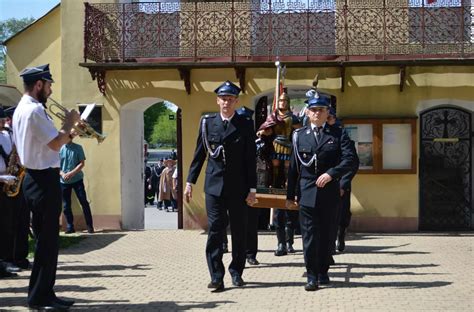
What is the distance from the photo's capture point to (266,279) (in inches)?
364

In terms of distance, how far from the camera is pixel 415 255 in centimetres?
1166

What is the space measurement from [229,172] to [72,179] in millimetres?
6961

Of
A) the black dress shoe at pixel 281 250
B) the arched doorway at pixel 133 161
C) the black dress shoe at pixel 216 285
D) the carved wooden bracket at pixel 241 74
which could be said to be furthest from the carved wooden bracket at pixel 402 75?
the black dress shoe at pixel 216 285

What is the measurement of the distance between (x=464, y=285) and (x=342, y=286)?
4.46 feet

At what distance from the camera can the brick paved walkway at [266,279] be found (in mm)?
7723

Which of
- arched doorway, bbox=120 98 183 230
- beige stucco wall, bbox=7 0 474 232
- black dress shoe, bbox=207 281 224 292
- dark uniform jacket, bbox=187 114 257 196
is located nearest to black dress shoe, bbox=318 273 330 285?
black dress shoe, bbox=207 281 224 292

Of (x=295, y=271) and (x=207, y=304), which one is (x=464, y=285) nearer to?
(x=295, y=271)

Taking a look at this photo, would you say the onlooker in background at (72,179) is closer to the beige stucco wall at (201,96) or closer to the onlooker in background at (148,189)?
the beige stucco wall at (201,96)

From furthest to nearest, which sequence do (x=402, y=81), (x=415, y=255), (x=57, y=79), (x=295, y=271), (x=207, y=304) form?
1. (x=57, y=79)
2. (x=402, y=81)
3. (x=415, y=255)
4. (x=295, y=271)
5. (x=207, y=304)

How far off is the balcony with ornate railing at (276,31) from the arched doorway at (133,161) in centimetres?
122

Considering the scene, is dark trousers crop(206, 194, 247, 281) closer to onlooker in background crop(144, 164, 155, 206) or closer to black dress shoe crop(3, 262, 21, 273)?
black dress shoe crop(3, 262, 21, 273)

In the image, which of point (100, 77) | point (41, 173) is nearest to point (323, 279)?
point (41, 173)

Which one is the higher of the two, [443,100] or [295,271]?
[443,100]

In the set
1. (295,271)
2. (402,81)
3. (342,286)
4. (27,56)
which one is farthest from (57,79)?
(342,286)
